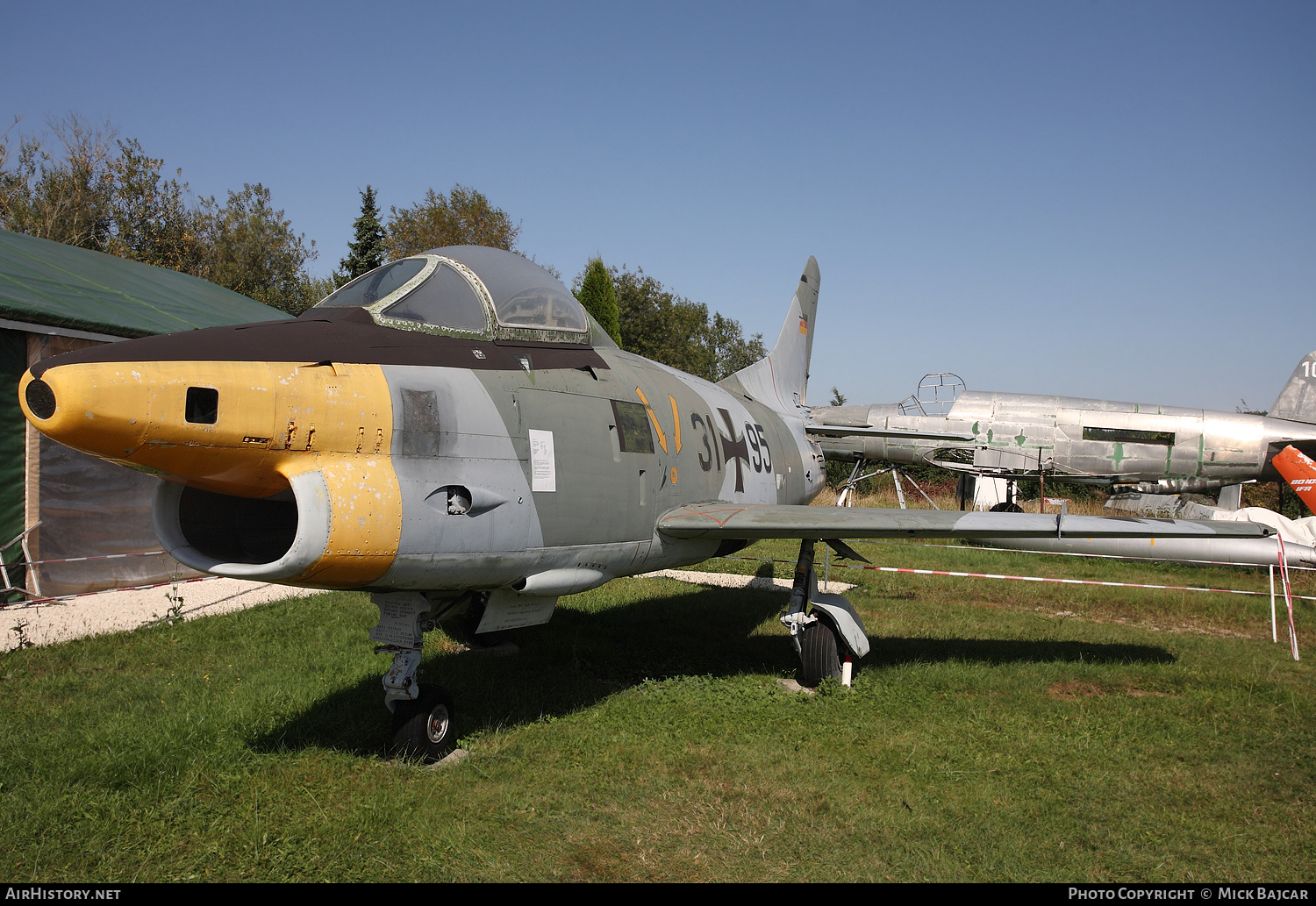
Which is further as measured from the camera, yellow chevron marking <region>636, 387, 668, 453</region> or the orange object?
the orange object

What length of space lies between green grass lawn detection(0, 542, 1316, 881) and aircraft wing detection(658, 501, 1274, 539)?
1.49 metres

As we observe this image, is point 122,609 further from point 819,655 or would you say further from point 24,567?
point 819,655

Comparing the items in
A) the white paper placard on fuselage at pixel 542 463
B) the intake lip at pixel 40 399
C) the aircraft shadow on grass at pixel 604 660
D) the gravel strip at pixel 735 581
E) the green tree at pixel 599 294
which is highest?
the green tree at pixel 599 294

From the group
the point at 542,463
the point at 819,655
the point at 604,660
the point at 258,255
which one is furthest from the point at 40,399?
the point at 258,255

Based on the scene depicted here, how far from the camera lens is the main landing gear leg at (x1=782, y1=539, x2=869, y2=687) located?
279 inches

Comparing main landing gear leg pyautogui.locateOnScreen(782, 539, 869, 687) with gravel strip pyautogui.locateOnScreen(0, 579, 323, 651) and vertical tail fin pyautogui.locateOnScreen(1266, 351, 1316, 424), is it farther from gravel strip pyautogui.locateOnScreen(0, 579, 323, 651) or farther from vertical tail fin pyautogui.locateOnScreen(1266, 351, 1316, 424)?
vertical tail fin pyautogui.locateOnScreen(1266, 351, 1316, 424)

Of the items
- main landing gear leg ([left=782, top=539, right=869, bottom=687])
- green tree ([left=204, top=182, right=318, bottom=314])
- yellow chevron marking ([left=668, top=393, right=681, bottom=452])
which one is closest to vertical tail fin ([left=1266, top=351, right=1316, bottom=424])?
main landing gear leg ([left=782, top=539, right=869, bottom=687])

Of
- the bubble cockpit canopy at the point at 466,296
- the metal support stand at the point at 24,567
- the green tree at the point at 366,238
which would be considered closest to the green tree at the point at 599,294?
the green tree at the point at 366,238

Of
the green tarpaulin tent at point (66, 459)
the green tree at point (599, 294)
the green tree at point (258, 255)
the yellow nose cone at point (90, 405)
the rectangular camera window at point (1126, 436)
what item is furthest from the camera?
the green tree at point (258, 255)

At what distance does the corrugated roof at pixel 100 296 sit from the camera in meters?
10.2

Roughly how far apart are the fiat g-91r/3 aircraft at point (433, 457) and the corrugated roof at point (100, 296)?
5.07 metres

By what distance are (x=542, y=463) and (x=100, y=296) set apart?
10.5m

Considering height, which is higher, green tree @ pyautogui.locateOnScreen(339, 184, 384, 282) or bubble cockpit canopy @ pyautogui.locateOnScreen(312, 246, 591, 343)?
green tree @ pyautogui.locateOnScreen(339, 184, 384, 282)

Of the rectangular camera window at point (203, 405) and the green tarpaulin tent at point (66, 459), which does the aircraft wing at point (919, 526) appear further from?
the green tarpaulin tent at point (66, 459)
